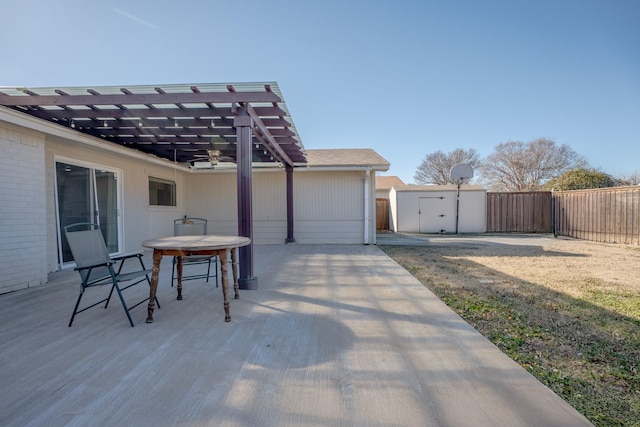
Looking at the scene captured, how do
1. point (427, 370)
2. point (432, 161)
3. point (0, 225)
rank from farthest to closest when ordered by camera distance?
point (432, 161), point (0, 225), point (427, 370)

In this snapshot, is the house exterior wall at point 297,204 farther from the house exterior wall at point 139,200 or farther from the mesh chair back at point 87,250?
the mesh chair back at point 87,250

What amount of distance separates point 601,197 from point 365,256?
914 centimetres

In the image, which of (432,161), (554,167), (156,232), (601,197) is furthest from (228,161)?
(554,167)

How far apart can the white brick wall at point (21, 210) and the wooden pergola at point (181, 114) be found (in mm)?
550

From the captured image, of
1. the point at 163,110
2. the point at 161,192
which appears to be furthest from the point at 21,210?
the point at 161,192

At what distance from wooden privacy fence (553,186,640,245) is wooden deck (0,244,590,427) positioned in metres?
9.68

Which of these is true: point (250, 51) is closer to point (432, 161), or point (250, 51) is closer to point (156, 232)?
point (156, 232)

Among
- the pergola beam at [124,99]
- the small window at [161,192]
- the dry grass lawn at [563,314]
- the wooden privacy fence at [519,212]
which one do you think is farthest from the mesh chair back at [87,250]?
the wooden privacy fence at [519,212]

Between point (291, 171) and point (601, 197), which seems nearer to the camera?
point (291, 171)

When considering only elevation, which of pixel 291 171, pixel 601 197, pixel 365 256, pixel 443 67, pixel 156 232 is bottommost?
pixel 365 256

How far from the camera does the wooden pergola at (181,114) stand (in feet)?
12.3

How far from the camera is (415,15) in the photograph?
7.42 m

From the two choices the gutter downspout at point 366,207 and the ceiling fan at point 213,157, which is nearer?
the ceiling fan at point 213,157

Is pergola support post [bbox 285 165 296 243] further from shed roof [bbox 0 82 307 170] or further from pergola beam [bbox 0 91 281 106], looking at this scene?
pergola beam [bbox 0 91 281 106]
